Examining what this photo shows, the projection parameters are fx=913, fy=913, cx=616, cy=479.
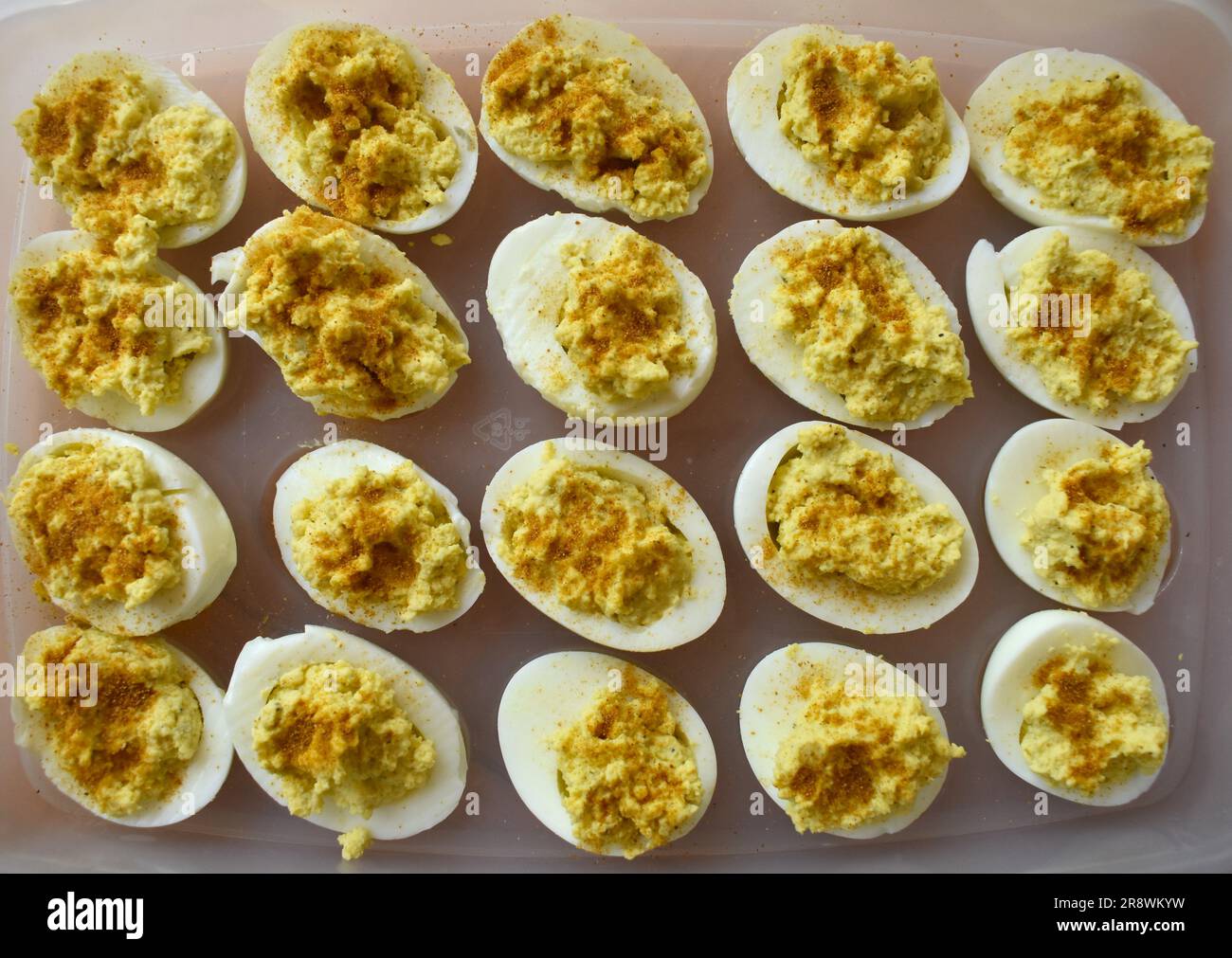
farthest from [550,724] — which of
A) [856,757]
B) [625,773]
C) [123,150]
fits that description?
[123,150]

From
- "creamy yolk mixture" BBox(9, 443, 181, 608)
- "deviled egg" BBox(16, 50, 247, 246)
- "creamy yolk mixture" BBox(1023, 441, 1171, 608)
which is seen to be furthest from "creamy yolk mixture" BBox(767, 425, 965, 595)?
"deviled egg" BBox(16, 50, 247, 246)

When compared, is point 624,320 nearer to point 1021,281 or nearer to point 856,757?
point 1021,281

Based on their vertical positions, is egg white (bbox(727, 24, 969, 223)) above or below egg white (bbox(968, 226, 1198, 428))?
above

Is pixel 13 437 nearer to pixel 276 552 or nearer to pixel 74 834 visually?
pixel 276 552

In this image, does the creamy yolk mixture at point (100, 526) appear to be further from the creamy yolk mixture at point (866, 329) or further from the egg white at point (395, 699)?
the creamy yolk mixture at point (866, 329)

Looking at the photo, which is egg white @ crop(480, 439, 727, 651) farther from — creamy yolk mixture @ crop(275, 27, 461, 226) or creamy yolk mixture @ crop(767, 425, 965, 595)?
creamy yolk mixture @ crop(275, 27, 461, 226)
